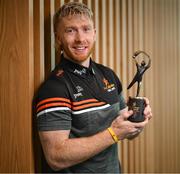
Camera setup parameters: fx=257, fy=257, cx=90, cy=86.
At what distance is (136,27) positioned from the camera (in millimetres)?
1900

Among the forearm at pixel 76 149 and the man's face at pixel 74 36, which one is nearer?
the forearm at pixel 76 149

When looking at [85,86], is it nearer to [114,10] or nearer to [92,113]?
[92,113]

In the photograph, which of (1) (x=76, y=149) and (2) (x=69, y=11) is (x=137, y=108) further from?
(2) (x=69, y=11)

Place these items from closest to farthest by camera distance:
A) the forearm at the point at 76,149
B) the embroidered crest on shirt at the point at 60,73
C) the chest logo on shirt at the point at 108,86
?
the forearm at the point at 76,149 < the embroidered crest on shirt at the point at 60,73 < the chest logo on shirt at the point at 108,86

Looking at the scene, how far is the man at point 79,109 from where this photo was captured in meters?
1.01

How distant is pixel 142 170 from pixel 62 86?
122 cm

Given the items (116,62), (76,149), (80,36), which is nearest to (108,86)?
(80,36)

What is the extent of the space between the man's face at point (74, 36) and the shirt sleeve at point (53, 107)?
0.57 feet

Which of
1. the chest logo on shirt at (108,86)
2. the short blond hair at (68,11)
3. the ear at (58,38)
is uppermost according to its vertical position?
the short blond hair at (68,11)

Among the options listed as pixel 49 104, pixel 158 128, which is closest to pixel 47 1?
pixel 49 104

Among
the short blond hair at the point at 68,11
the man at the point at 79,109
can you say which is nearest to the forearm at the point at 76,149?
the man at the point at 79,109

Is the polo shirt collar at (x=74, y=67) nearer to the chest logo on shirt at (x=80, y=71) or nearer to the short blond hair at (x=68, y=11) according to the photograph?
the chest logo on shirt at (x=80, y=71)

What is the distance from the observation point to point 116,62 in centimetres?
177

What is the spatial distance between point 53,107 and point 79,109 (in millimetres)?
124
